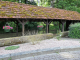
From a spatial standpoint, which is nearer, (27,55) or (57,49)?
(27,55)

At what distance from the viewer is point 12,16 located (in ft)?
23.9

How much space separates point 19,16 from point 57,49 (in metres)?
4.98

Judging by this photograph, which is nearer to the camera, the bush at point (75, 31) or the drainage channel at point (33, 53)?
the drainage channel at point (33, 53)

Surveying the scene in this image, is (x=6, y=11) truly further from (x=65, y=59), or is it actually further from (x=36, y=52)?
(x=65, y=59)

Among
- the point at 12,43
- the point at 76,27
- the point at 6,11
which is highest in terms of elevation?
the point at 6,11

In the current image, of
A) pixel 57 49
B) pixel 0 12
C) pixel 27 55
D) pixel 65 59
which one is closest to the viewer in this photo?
pixel 65 59

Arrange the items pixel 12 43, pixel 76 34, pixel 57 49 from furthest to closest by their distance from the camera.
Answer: pixel 76 34 → pixel 12 43 → pixel 57 49

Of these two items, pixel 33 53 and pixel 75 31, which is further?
pixel 75 31

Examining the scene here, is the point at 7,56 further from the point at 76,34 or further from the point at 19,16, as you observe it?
the point at 76,34

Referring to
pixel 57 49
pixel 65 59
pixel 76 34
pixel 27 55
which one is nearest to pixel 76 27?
pixel 76 34

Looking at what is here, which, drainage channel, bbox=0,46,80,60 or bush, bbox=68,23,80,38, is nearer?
drainage channel, bbox=0,46,80,60

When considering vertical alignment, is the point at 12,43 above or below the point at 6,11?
below

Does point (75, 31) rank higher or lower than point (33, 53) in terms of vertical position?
higher

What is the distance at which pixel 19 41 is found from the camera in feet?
22.9
